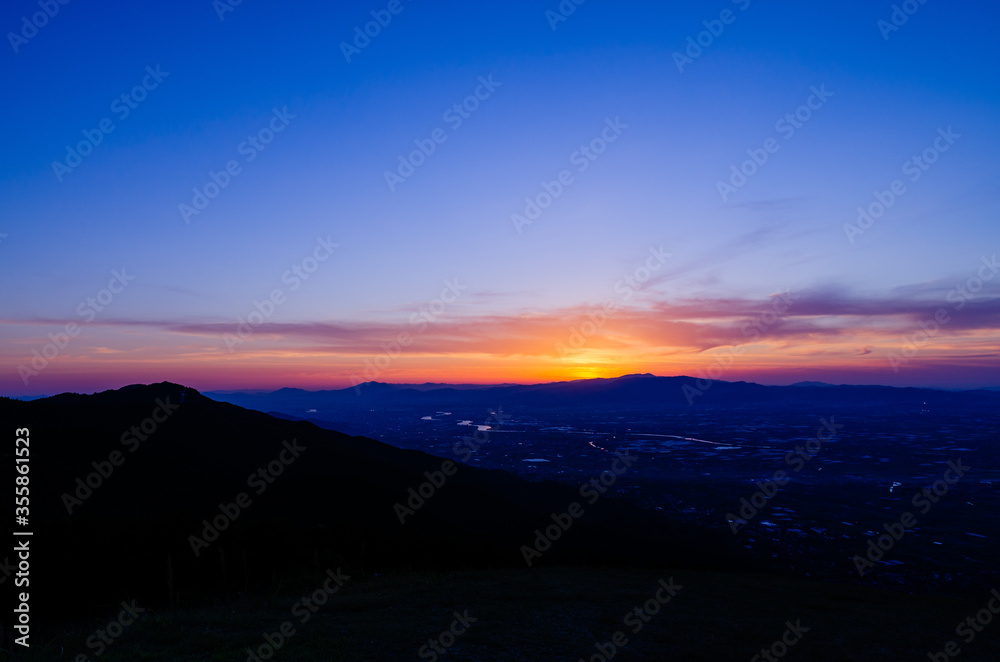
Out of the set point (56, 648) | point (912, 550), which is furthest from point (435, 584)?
point (912, 550)

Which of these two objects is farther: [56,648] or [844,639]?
[844,639]

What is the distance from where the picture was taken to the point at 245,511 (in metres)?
63.8

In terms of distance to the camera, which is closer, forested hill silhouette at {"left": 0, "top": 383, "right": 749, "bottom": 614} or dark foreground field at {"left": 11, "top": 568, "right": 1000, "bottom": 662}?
dark foreground field at {"left": 11, "top": 568, "right": 1000, "bottom": 662}

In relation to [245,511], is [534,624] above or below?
above

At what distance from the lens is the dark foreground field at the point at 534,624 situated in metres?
17.2

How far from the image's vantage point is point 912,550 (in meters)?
64.7

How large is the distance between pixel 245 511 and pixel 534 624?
181 feet

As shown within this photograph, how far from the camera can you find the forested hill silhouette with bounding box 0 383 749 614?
33.9m

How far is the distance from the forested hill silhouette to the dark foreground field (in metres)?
6.53

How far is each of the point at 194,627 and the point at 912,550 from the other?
7915 cm

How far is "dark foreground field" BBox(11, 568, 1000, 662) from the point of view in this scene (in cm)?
1719

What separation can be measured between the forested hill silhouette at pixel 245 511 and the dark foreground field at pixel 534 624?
653 centimetres

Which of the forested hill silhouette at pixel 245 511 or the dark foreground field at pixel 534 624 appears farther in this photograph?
the forested hill silhouette at pixel 245 511

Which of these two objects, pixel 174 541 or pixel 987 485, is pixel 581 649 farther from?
pixel 987 485
